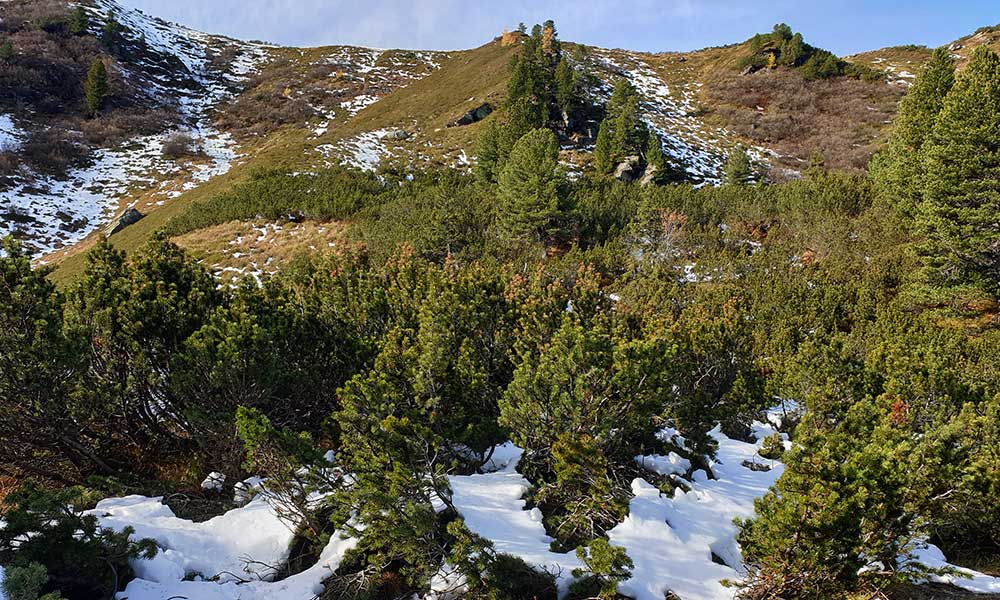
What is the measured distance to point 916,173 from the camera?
16531 millimetres

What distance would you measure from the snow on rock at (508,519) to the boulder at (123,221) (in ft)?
124

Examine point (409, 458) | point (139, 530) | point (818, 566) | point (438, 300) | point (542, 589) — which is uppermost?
point (438, 300)

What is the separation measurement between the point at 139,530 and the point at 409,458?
2546 millimetres

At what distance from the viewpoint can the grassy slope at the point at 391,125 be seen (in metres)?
30.8

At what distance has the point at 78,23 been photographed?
6456 cm

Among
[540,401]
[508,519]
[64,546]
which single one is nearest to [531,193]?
[540,401]

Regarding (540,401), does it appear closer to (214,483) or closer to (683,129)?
(214,483)

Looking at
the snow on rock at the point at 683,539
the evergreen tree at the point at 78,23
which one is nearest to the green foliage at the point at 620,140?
the snow on rock at the point at 683,539

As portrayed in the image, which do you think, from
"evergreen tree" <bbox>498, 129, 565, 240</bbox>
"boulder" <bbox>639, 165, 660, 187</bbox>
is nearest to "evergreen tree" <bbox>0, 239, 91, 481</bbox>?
"evergreen tree" <bbox>498, 129, 565, 240</bbox>

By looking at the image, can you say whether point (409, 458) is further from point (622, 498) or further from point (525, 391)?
point (622, 498)

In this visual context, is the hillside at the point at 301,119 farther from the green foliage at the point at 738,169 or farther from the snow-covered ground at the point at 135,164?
the green foliage at the point at 738,169

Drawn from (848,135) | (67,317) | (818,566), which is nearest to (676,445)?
(818,566)

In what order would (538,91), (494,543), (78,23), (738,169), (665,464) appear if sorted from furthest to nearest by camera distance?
(78,23) < (538,91) < (738,169) < (665,464) < (494,543)

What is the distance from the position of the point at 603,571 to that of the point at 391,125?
170ft
